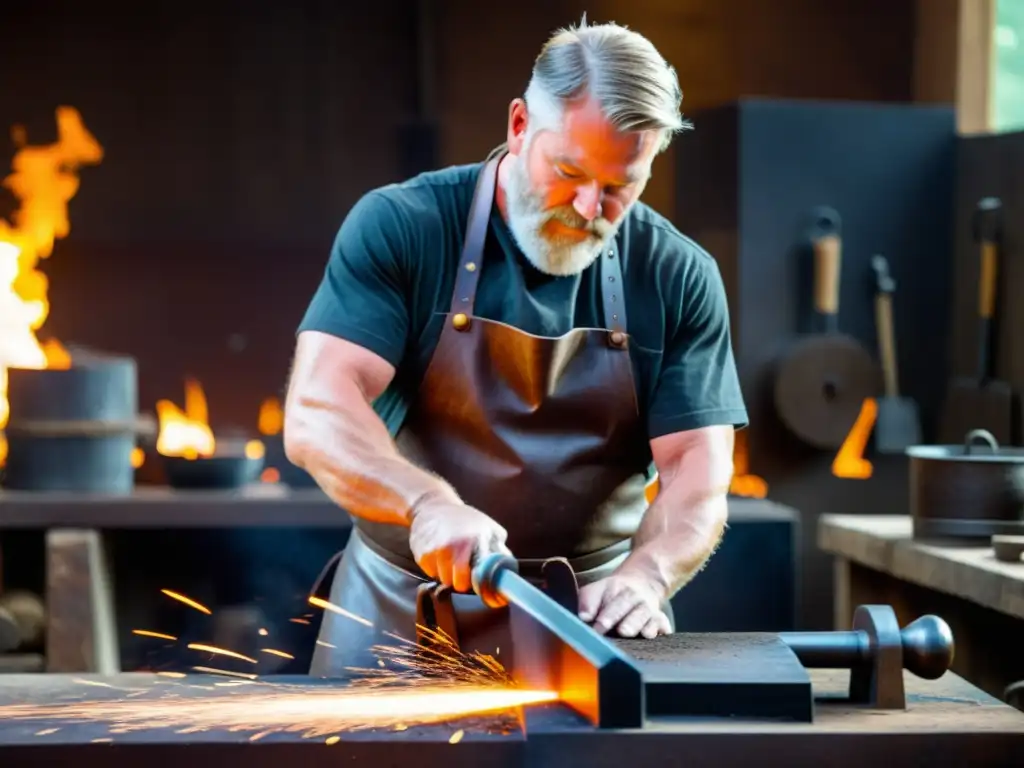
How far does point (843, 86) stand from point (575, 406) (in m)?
3.73

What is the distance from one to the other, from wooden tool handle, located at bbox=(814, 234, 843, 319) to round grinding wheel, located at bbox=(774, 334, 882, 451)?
0.10 metres

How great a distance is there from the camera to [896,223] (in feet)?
16.4

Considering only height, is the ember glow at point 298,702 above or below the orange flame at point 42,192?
below

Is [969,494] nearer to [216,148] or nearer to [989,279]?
[989,279]

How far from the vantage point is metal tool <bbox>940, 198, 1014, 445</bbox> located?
4496 millimetres

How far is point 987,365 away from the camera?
4605mm

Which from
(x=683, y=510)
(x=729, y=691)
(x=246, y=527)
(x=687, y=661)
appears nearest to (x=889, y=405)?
(x=246, y=527)

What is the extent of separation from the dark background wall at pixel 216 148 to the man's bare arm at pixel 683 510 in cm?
328

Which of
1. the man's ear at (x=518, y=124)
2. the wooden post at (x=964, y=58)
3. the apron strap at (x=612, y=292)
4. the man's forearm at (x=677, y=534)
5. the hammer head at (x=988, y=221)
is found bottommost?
the man's forearm at (x=677, y=534)

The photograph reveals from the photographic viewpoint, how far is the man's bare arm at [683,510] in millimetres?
2328

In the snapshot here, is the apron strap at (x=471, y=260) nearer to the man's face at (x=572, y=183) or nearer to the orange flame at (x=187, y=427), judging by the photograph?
the man's face at (x=572, y=183)

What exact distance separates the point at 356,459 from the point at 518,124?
2.06ft

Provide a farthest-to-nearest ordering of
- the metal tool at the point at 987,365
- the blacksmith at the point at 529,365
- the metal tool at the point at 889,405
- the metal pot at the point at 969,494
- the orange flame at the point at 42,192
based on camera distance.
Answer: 1. the orange flame at the point at 42,192
2. the metal tool at the point at 889,405
3. the metal tool at the point at 987,365
4. the metal pot at the point at 969,494
5. the blacksmith at the point at 529,365

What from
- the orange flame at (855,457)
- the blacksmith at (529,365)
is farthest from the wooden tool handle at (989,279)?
the blacksmith at (529,365)
